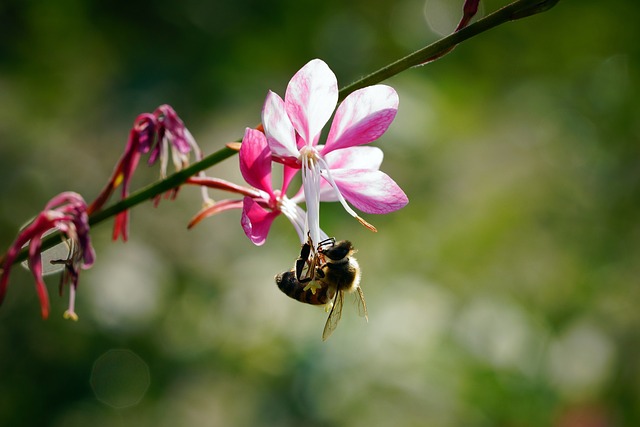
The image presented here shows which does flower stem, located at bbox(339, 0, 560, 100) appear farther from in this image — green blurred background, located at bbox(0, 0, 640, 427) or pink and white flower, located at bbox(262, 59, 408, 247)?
green blurred background, located at bbox(0, 0, 640, 427)

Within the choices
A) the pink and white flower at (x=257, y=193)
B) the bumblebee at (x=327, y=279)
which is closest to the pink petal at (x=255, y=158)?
the pink and white flower at (x=257, y=193)

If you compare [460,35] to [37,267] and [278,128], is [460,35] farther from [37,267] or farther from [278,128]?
[37,267]

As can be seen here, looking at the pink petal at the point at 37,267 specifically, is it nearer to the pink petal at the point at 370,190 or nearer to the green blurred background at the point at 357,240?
the pink petal at the point at 370,190

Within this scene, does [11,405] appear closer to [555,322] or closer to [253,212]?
[555,322]

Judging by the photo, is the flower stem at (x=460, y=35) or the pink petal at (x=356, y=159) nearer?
the flower stem at (x=460, y=35)

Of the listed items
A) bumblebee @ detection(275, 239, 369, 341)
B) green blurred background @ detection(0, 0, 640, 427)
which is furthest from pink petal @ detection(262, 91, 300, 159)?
green blurred background @ detection(0, 0, 640, 427)

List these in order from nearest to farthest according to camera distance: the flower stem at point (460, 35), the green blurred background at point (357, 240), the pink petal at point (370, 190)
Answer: the flower stem at point (460, 35) < the pink petal at point (370, 190) < the green blurred background at point (357, 240)
